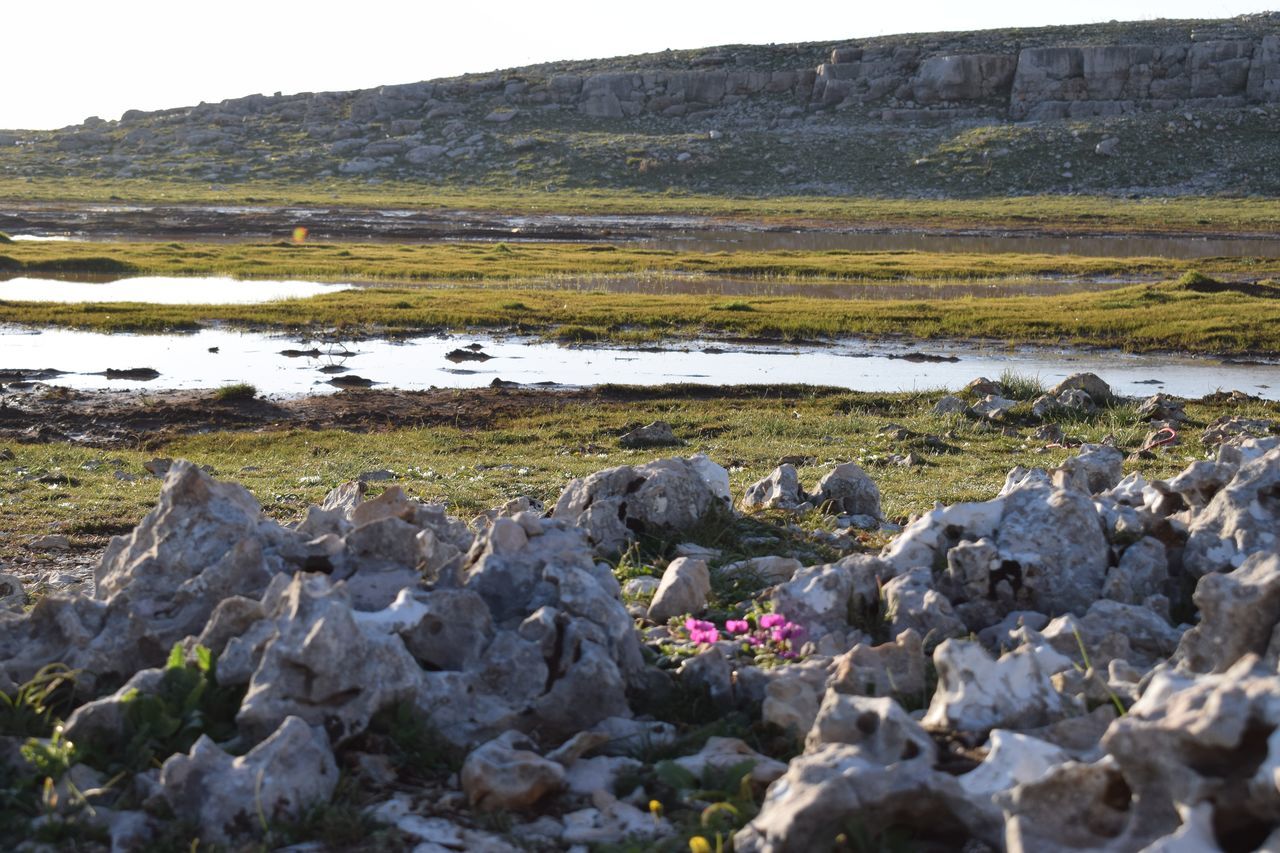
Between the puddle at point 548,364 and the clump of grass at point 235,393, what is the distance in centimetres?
143

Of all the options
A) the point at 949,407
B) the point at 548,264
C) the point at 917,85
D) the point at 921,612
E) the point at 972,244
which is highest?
the point at 917,85

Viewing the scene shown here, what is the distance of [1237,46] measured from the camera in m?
105

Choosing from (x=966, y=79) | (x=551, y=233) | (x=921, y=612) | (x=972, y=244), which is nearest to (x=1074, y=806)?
(x=921, y=612)

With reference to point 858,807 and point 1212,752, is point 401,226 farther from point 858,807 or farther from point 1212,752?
point 1212,752

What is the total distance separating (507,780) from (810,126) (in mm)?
108868

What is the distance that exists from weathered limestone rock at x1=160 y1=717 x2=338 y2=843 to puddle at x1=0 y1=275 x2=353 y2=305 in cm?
3147

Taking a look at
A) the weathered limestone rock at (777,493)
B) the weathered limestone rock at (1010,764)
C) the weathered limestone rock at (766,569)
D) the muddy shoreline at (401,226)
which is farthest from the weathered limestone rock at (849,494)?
the muddy shoreline at (401,226)

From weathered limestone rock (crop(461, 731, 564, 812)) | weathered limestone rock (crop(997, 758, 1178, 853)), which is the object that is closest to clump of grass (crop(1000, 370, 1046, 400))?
weathered limestone rock (crop(461, 731, 564, 812))

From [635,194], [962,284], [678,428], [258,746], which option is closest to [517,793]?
[258,746]

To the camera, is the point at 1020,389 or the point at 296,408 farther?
the point at 296,408

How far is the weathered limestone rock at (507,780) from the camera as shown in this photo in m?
4.46

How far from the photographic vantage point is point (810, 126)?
109 m

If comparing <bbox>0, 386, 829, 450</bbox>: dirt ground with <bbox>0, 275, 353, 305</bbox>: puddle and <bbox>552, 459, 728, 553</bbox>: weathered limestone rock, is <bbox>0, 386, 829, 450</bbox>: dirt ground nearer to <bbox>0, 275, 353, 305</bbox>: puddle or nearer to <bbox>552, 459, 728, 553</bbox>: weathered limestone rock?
<bbox>552, 459, 728, 553</bbox>: weathered limestone rock

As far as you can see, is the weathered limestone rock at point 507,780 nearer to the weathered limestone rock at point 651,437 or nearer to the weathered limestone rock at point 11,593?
the weathered limestone rock at point 11,593
